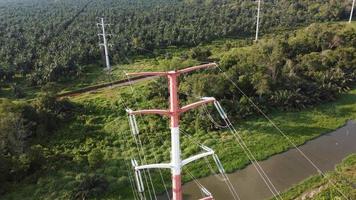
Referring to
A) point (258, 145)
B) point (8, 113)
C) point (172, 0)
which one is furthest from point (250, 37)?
point (172, 0)

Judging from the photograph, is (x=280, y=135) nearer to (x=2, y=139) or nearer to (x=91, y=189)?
(x=91, y=189)

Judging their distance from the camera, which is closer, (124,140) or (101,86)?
(124,140)

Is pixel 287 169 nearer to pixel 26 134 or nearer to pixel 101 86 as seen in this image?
pixel 26 134

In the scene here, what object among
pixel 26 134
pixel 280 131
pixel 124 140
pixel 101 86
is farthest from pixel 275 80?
pixel 26 134

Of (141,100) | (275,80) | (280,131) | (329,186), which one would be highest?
(275,80)

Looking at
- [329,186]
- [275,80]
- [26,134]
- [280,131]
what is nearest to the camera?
[329,186]

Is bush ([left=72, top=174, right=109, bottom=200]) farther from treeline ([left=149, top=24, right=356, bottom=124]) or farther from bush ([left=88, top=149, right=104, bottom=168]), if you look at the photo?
treeline ([left=149, top=24, right=356, bottom=124])
